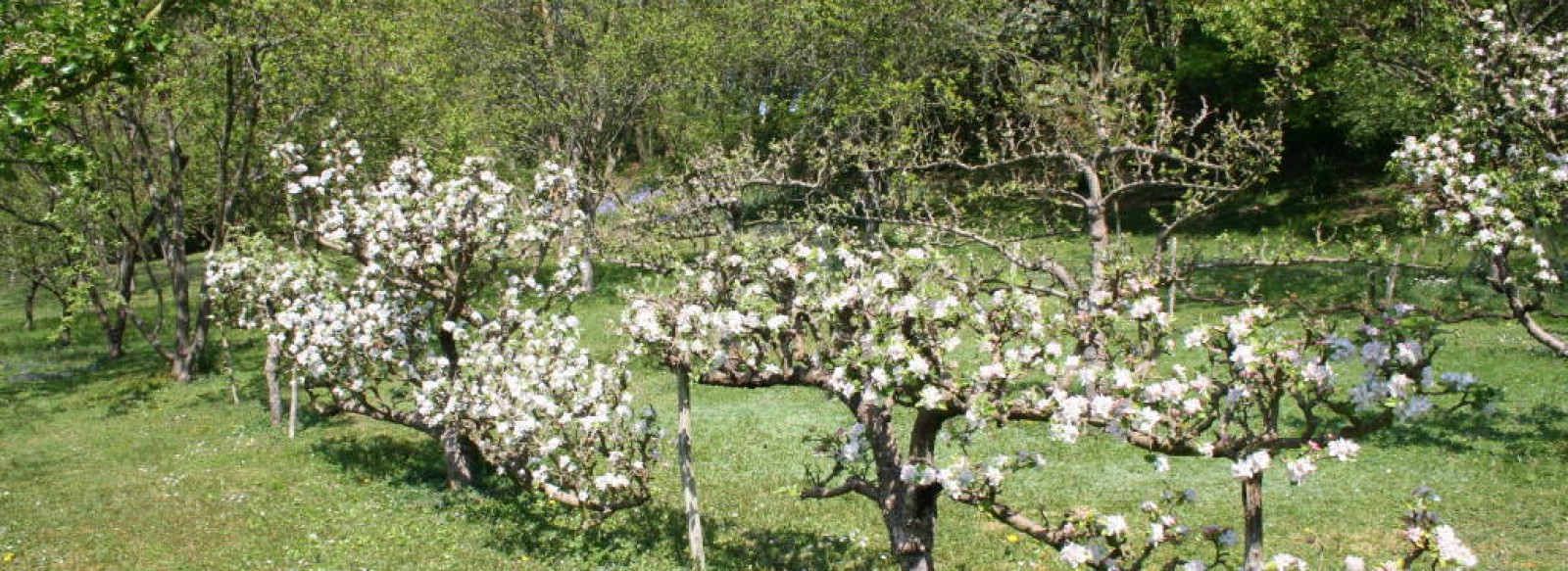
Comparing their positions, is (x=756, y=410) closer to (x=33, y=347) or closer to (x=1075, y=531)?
(x=1075, y=531)

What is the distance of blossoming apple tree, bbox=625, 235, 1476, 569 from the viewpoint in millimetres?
6602

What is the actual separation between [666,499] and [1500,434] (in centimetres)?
1328

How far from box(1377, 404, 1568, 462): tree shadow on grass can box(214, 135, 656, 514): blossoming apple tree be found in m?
12.8

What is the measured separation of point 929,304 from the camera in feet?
25.1

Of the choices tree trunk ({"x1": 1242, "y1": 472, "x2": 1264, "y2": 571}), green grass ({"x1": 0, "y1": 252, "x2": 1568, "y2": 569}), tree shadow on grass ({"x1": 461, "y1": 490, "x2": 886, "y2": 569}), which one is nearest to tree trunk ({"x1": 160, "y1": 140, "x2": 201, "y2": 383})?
green grass ({"x1": 0, "y1": 252, "x2": 1568, "y2": 569})

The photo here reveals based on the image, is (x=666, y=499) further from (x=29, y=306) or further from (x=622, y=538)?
(x=29, y=306)

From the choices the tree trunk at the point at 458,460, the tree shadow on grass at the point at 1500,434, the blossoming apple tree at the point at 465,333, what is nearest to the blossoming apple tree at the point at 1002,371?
the blossoming apple tree at the point at 465,333

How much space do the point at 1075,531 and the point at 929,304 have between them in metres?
1.98

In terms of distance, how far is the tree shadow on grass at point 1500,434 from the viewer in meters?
15.4

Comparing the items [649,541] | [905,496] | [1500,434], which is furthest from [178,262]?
[1500,434]

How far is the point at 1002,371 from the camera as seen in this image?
23.7 ft

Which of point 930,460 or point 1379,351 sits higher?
point 1379,351

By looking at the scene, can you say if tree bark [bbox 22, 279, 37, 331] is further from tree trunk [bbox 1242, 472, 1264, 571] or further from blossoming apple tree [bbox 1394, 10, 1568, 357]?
blossoming apple tree [bbox 1394, 10, 1568, 357]

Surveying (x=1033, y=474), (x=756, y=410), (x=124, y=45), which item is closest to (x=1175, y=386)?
(x=1033, y=474)
